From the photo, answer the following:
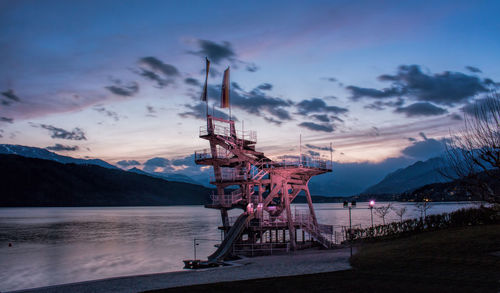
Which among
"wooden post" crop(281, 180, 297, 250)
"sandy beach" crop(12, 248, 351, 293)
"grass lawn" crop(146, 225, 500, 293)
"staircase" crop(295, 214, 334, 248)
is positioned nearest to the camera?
"grass lawn" crop(146, 225, 500, 293)

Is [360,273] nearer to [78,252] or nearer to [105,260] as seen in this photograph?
[105,260]

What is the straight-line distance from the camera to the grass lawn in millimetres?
16844

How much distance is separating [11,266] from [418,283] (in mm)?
49593

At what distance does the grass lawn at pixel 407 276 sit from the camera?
16844mm

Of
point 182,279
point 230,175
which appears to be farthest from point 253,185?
point 182,279

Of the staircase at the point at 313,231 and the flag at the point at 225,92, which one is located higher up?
the flag at the point at 225,92

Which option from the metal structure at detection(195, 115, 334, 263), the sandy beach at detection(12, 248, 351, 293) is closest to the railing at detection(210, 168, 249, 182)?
the metal structure at detection(195, 115, 334, 263)

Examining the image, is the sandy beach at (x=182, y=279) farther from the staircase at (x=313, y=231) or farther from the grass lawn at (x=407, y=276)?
the staircase at (x=313, y=231)

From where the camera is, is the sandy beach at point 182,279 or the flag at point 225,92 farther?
the flag at point 225,92

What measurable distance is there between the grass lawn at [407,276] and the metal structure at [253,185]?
1416 cm

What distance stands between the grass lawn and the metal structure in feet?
46.5

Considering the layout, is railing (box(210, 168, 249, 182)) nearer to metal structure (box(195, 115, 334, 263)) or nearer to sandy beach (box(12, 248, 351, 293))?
metal structure (box(195, 115, 334, 263))

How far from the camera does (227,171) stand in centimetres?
4372

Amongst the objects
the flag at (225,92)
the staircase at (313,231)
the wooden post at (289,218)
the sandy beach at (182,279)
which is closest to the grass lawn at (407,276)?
the sandy beach at (182,279)
